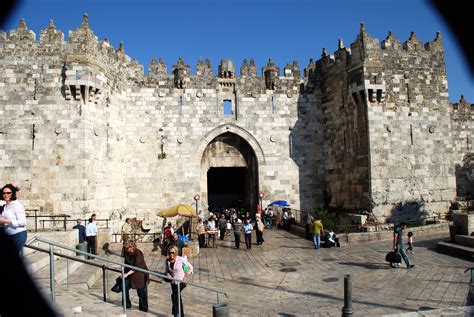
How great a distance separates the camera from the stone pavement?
8.45 m

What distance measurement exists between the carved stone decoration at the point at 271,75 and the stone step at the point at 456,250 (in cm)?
1245

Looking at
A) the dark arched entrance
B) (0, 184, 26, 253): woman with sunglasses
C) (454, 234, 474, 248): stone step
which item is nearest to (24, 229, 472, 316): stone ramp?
(454, 234, 474, 248): stone step

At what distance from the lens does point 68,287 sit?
8484mm

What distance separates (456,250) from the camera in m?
12.4

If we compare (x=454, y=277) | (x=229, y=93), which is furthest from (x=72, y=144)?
(x=454, y=277)

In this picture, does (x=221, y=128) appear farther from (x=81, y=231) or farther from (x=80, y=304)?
(x=80, y=304)

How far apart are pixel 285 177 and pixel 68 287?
15074 millimetres

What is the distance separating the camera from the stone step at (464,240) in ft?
40.9

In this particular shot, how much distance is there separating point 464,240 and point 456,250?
2.06 feet

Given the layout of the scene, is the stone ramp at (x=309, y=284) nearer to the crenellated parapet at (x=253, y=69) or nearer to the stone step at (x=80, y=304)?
the stone step at (x=80, y=304)

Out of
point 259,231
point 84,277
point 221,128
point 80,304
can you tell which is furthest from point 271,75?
point 80,304

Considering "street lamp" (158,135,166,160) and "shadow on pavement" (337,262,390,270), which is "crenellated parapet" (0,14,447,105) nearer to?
"street lamp" (158,135,166,160)

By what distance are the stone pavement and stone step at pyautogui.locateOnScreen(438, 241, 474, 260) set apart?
311 millimetres

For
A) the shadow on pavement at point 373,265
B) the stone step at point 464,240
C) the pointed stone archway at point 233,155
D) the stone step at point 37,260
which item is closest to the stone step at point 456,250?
the stone step at point 464,240
